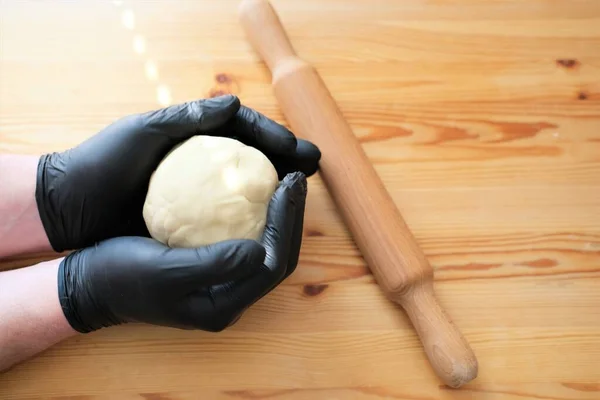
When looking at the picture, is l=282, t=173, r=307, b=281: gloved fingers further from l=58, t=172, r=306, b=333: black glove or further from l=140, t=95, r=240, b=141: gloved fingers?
l=140, t=95, r=240, b=141: gloved fingers

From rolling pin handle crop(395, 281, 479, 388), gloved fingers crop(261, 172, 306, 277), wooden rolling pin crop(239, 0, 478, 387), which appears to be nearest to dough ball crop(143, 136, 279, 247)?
gloved fingers crop(261, 172, 306, 277)

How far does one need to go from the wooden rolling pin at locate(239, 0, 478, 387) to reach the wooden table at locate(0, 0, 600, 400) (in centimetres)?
5

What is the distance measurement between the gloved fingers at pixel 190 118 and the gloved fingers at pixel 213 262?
0.20m

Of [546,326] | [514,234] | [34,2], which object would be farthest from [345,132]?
[34,2]

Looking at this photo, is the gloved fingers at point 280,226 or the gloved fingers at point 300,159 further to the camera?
the gloved fingers at point 300,159

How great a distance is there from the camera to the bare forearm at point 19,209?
3.20ft

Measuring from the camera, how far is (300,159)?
3.24 ft

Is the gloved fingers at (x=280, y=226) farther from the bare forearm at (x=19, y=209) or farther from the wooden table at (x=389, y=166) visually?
the bare forearm at (x=19, y=209)

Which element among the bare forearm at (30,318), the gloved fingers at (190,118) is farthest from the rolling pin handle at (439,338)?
the bare forearm at (30,318)

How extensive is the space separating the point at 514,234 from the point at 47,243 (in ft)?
2.82

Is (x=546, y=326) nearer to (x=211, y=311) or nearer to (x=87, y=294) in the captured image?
(x=211, y=311)

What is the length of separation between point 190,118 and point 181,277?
26 cm

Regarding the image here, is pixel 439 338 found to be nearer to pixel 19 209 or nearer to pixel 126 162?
pixel 126 162

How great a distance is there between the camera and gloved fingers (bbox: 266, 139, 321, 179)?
982 mm
